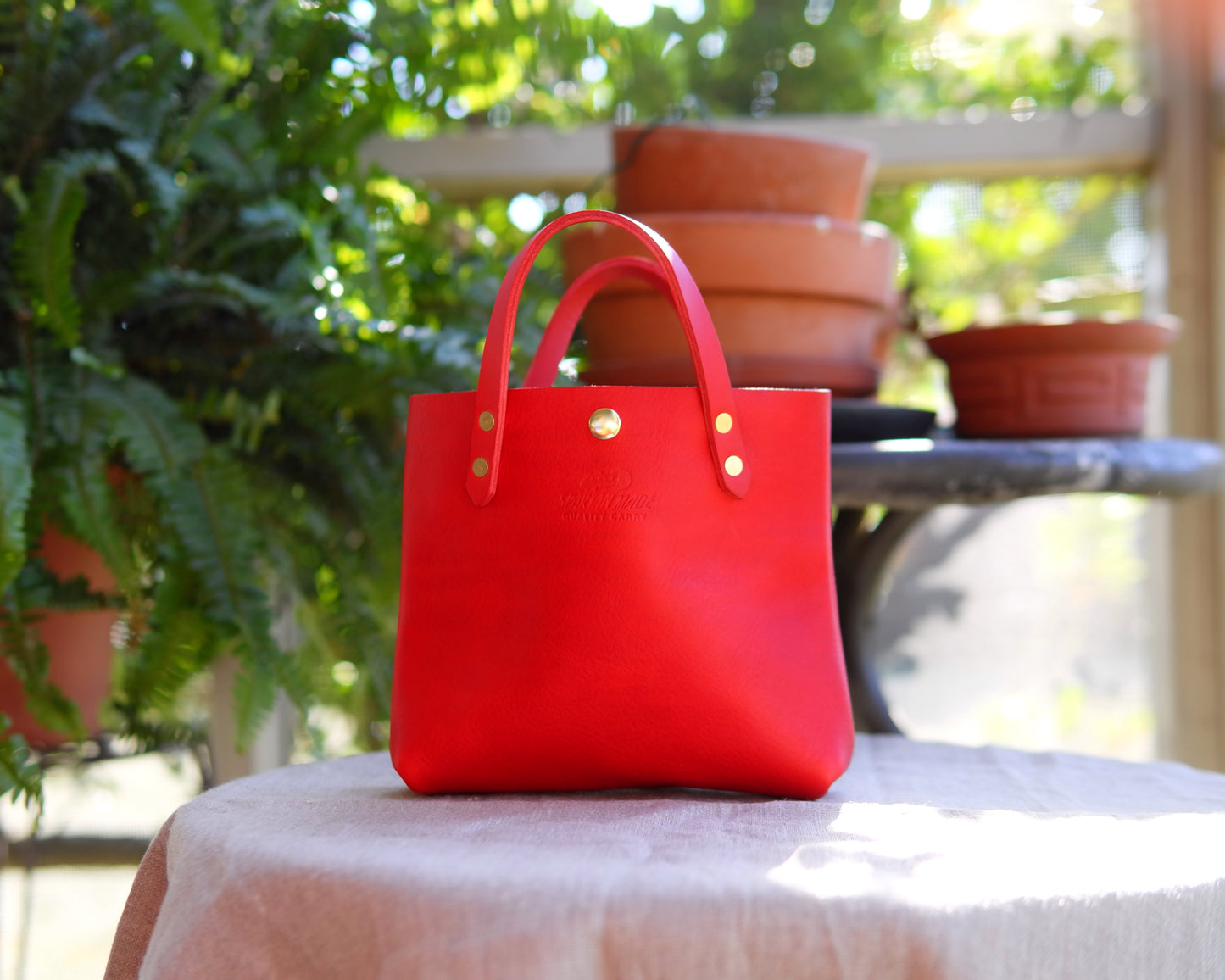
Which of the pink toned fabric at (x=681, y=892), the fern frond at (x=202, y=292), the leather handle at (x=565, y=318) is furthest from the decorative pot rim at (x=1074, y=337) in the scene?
the fern frond at (x=202, y=292)

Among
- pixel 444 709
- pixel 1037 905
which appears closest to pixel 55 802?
pixel 444 709

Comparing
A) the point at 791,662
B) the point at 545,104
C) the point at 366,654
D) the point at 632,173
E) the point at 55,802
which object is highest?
the point at 545,104

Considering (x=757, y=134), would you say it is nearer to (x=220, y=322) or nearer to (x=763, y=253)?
(x=763, y=253)

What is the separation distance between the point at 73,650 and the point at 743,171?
3.26 feet

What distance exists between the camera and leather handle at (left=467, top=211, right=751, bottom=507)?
0.69 metres

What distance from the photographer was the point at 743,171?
1.12m

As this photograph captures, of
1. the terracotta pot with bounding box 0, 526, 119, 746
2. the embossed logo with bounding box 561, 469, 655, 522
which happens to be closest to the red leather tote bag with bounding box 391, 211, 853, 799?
the embossed logo with bounding box 561, 469, 655, 522

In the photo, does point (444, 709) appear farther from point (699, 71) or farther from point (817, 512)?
point (699, 71)

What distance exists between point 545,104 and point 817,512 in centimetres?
136

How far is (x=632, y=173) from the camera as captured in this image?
117cm

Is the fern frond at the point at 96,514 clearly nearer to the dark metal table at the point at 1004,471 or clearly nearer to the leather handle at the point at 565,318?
the leather handle at the point at 565,318

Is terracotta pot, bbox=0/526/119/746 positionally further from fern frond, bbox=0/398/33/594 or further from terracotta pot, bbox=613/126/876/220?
terracotta pot, bbox=613/126/876/220

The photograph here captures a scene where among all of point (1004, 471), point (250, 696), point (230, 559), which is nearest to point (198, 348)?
point (230, 559)

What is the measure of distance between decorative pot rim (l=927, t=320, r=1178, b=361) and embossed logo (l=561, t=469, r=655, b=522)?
53 cm
